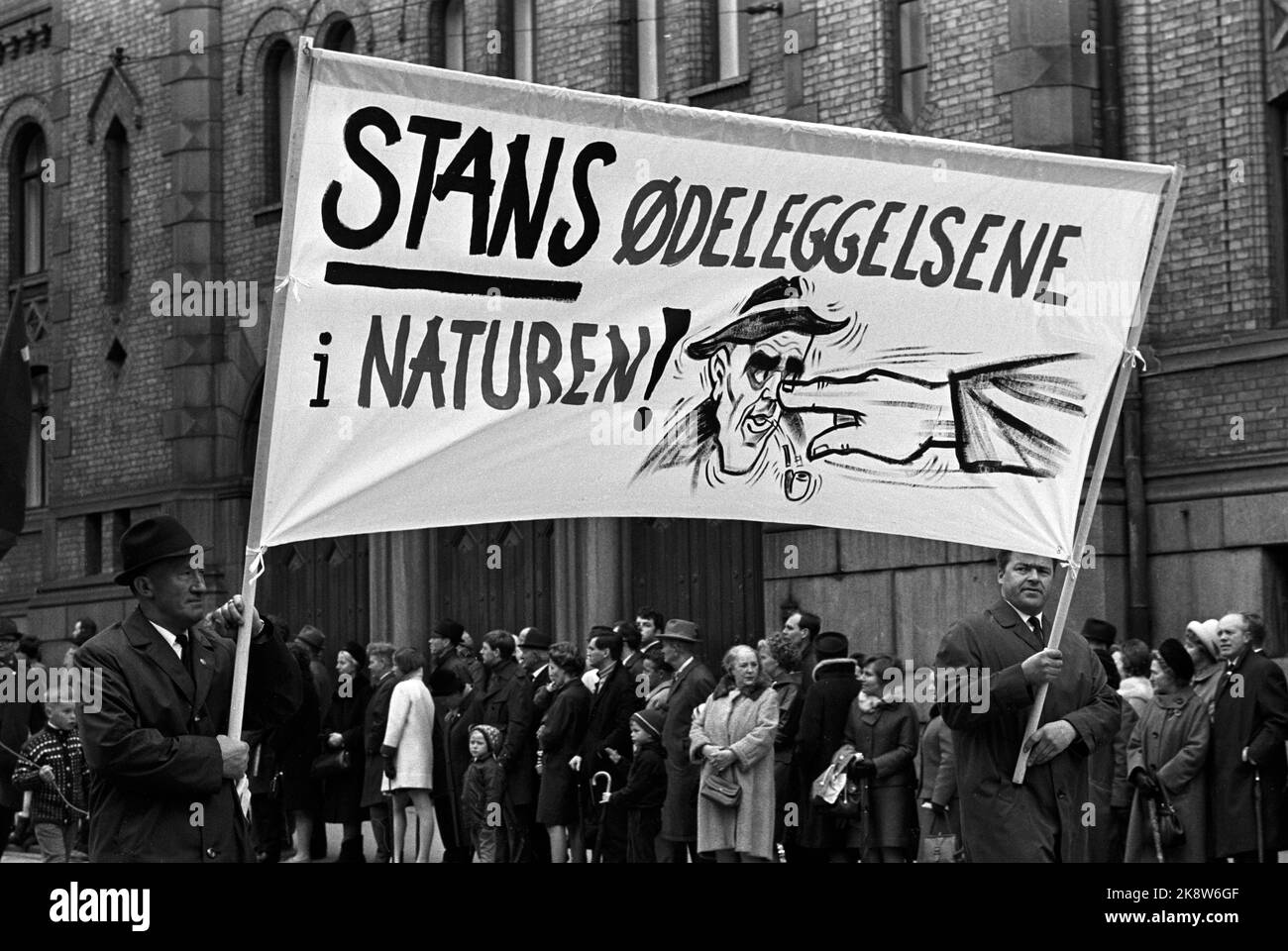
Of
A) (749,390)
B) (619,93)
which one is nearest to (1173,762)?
(749,390)

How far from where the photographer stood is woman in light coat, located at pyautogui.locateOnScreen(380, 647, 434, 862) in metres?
18.3

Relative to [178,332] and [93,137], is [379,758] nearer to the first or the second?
[178,332]

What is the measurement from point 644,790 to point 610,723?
686 mm

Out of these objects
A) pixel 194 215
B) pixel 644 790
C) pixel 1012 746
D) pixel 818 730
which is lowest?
pixel 644 790

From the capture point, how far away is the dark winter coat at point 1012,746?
905cm

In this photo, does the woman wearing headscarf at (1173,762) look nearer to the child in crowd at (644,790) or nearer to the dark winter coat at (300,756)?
the child in crowd at (644,790)

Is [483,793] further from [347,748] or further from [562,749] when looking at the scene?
[347,748]

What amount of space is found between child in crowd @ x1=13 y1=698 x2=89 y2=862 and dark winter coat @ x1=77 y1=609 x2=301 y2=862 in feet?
27.0

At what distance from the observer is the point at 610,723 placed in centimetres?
1672

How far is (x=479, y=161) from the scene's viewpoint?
28.2ft

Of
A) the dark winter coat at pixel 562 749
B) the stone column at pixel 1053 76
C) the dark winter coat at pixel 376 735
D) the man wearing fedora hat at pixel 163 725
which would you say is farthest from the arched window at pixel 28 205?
the man wearing fedora hat at pixel 163 725

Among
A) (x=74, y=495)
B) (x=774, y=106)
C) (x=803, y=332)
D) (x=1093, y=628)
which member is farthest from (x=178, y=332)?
(x=803, y=332)

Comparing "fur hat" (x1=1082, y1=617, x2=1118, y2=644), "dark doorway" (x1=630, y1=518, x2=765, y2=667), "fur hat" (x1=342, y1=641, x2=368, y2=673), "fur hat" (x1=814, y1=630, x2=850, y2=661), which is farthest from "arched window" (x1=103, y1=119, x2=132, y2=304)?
"fur hat" (x1=1082, y1=617, x2=1118, y2=644)
